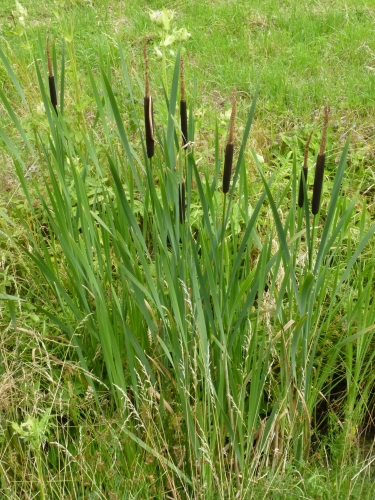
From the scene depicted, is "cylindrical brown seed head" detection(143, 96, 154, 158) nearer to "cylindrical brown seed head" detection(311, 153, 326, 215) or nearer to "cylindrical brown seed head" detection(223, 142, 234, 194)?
"cylindrical brown seed head" detection(223, 142, 234, 194)

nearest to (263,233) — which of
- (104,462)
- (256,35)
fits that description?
(104,462)

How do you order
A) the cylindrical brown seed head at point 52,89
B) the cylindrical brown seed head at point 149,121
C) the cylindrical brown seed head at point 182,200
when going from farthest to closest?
the cylindrical brown seed head at point 52,89 < the cylindrical brown seed head at point 182,200 < the cylindrical brown seed head at point 149,121

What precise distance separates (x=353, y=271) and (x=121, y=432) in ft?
4.11

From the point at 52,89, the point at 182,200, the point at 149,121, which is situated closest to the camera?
the point at 149,121

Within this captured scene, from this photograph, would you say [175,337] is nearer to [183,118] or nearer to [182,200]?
[182,200]

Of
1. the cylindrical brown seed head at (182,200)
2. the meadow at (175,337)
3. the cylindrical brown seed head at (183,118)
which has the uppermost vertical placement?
the cylindrical brown seed head at (183,118)

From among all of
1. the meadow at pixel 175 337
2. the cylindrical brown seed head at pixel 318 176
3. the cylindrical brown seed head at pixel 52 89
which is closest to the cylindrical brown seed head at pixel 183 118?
the meadow at pixel 175 337

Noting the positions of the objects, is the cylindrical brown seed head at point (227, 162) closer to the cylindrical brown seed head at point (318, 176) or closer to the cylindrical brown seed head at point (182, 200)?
the cylindrical brown seed head at point (182, 200)

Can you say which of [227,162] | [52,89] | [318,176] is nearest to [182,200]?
[227,162]

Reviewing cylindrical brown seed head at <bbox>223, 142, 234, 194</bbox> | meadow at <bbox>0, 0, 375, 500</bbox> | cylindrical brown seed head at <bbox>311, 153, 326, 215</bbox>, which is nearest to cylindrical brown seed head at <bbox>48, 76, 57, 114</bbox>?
meadow at <bbox>0, 0, 375, 500</bbox>

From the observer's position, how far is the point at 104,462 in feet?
5.70

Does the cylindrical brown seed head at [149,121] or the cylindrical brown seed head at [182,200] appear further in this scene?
the cylindrical brown seed head at [182,200]

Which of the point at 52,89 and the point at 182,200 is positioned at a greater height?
the point at 52,89

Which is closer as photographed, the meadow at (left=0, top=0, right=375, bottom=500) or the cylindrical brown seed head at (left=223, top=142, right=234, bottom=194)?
the cylindrical brown seed head at (left=223, top=142, right=234, bottom=194)
